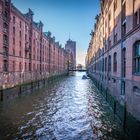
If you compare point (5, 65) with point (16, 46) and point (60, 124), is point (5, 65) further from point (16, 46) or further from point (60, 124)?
point (60, 124)

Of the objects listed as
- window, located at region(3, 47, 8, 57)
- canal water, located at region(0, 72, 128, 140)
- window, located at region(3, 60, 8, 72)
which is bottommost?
canal water, located at region(0, 72, 128, 140)

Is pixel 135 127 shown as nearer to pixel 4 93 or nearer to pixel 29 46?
pixel 4 93

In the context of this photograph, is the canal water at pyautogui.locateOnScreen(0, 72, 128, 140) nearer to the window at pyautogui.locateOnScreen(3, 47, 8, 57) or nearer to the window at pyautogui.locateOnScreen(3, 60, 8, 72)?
the window at pyautogui.locateOnScreen(3, 60, 8, 72)

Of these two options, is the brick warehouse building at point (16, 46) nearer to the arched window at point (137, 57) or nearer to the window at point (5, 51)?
the window at point (5, 51)

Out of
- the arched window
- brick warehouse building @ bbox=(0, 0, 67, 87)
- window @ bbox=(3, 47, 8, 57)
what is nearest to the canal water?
the arched window

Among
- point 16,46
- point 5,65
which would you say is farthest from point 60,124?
point 16,46

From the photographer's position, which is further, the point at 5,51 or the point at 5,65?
the point at 5,51

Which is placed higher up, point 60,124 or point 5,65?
point 5,65

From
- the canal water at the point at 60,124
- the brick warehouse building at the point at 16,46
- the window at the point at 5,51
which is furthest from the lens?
the window at the point at 5,51

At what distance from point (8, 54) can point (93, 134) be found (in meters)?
23.2

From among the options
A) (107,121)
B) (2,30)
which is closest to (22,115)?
(107,121)

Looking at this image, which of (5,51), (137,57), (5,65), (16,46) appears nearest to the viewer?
(137,57)

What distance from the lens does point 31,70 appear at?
4725 centimetres

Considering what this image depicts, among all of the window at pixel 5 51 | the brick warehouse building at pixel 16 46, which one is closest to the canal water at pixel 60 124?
the brick warehouse building at pixel 16 46
